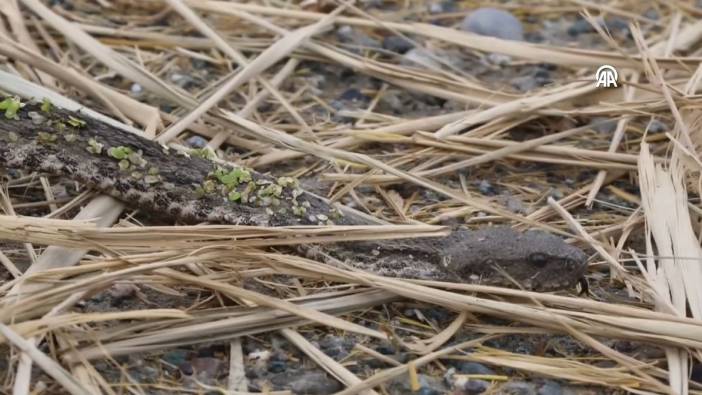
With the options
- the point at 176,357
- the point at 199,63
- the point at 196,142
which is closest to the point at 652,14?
the point at 199,63

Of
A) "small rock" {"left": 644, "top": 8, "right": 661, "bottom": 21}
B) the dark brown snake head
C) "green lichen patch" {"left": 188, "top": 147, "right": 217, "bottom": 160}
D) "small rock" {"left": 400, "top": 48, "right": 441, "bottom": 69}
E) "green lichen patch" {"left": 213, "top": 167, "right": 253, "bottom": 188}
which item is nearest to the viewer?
the dark brown snake head

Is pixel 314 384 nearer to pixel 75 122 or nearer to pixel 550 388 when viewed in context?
pixel 550 388

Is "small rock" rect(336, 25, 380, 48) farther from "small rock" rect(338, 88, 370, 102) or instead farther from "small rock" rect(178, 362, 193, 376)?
"small rock" rect(178, 362, 193, 376)

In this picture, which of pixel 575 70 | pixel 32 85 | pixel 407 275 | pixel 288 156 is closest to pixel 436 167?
pixel 288 156

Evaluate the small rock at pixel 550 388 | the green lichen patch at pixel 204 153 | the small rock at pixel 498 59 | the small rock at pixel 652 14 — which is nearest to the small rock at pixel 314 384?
the small rock at pixel 550 388

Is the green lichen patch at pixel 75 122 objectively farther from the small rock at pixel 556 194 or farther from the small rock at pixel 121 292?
the small rock at pixel 556 194

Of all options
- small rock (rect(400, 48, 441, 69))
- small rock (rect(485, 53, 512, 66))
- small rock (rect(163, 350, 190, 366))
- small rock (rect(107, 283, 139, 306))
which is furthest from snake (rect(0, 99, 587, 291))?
small rock (rect(485, 53, 512, 66))
